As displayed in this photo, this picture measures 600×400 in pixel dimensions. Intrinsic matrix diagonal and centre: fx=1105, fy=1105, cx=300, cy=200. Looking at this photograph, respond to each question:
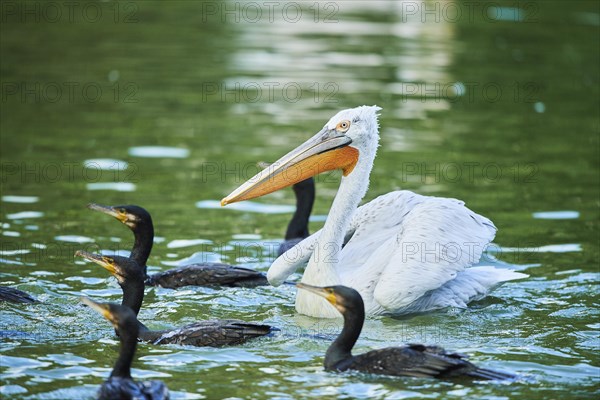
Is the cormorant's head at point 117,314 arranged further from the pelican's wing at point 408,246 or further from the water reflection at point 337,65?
the water reflection at point 337,65

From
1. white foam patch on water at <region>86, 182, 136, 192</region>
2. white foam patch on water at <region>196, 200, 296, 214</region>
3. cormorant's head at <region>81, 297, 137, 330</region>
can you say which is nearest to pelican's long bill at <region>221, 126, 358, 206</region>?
cormorant's head at <region>81, 297, 137, 330</region>

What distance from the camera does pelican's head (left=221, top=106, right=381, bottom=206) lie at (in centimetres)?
818

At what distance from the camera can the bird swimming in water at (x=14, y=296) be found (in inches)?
305

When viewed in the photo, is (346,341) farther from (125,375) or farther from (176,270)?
(176,270)

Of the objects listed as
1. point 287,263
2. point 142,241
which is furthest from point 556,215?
point 142,241

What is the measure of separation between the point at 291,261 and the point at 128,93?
8403mm

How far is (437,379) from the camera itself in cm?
650

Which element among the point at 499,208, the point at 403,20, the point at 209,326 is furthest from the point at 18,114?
the point at 403,20

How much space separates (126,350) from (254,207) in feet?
16.8

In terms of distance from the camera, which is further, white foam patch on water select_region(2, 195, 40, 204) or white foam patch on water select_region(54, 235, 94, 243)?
white foam patch on water select_region(2, 195, 40, 204)

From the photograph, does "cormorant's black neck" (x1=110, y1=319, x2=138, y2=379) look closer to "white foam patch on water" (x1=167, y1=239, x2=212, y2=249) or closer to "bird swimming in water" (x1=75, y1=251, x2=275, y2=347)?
"bird swimming in water" (x1=75, y1=251, x2=275, y2=347)

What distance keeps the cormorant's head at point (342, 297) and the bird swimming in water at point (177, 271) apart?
1.83 meters

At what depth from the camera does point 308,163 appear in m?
8.30

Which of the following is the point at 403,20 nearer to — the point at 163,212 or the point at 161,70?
the point at 161,70
